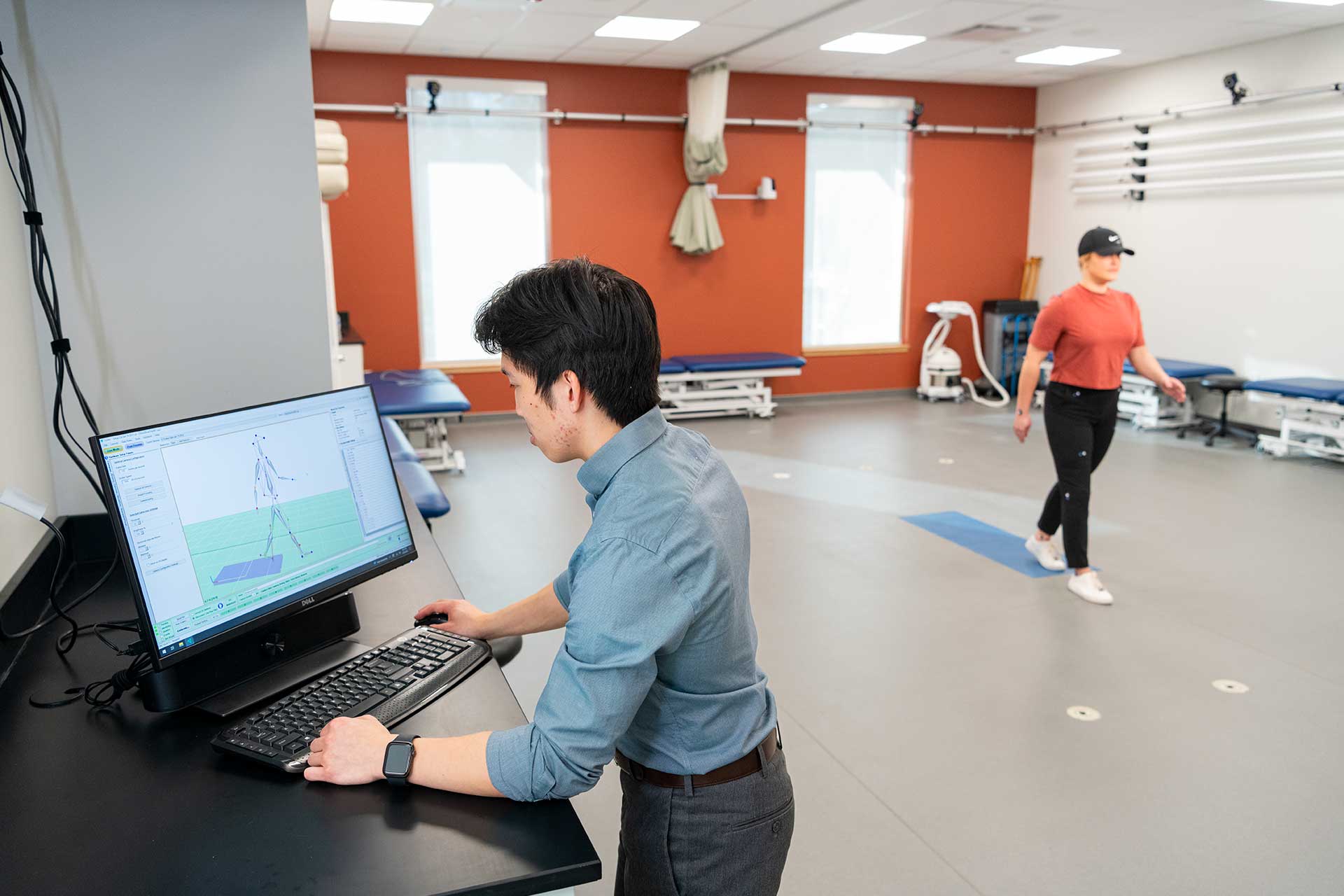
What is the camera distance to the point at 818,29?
662 cm

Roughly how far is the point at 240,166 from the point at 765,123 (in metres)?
6.91

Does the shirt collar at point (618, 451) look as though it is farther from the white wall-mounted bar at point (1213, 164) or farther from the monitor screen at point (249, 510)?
the white wall-mounted bar at point (1213, 164)

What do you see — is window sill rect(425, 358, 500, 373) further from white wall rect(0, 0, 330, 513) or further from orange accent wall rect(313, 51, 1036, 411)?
white wall rect(0, 0, 330, 513)

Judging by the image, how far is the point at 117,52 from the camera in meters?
1.91

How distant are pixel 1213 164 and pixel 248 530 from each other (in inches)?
317

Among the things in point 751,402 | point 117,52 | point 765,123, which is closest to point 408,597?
point 117,52

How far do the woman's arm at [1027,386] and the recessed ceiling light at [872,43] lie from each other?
141 inches

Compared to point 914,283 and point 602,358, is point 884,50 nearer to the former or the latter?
point 914,283

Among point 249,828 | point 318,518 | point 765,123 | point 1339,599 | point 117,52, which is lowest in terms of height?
point 1339,599

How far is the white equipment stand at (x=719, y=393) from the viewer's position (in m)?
8.00

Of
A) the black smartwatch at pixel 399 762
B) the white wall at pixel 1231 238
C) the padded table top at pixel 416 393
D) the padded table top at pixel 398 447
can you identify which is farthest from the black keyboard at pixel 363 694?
the white wall at pixel 1231 238

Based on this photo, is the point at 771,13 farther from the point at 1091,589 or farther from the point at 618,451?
the point at 618,451

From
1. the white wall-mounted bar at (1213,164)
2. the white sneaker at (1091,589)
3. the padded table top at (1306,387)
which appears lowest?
the white sneaker at (1091,589)

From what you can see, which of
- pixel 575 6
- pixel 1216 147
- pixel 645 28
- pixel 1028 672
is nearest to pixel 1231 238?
pixel 1216 147
